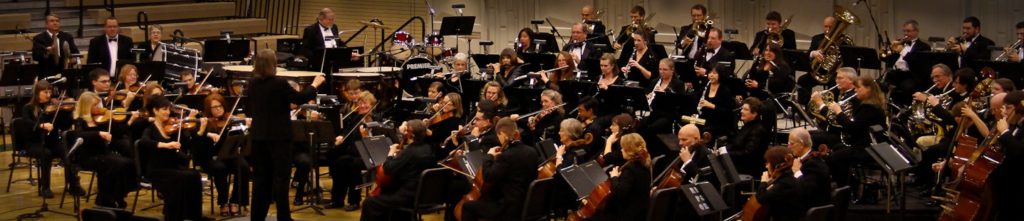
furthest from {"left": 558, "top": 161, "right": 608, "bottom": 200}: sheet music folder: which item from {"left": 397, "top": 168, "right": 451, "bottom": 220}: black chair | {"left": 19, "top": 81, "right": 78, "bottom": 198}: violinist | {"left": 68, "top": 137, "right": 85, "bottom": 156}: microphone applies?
{"left": 19, "top": 81, "right": 78, "bottom": 198}: violinist

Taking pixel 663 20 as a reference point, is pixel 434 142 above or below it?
below

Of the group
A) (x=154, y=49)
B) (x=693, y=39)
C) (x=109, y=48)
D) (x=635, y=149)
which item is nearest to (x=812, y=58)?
(x=693, y=39)

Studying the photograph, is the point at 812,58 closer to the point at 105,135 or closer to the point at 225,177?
the point at 225,177

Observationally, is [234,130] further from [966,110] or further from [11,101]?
[966,110]

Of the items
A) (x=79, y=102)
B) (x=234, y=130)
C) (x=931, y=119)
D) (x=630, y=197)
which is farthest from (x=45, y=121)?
(x=931, y=119)

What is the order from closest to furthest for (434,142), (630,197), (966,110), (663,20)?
(630,197)
(966,110)
(434,142)
(663,20)

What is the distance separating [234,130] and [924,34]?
25.3 feet

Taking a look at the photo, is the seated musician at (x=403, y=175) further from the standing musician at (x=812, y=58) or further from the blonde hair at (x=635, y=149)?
the standing musician at (x=812, y=58)

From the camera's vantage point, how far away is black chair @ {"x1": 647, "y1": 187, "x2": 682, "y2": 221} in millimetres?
8109

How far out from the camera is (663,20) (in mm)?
16578

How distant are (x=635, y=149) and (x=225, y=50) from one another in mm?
7292

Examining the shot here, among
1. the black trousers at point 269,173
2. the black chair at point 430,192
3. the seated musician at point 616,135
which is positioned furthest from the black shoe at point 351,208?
the seated musician at point 616,135

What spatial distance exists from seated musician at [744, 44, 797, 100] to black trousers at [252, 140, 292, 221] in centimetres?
473

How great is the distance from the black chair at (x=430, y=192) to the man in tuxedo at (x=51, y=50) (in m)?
6.15
